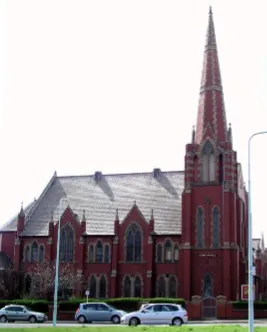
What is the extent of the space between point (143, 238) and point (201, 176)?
31.3 ft

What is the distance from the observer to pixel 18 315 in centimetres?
4772

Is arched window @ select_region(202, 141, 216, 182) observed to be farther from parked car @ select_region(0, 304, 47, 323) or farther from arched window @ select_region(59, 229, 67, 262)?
parked car @ select_region(0, 304, 47, 323)

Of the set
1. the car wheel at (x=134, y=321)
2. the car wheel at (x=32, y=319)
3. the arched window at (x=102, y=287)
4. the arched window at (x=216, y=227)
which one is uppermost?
the arched window at (x=216, y=227)

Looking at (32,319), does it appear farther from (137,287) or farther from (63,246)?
(63,246)

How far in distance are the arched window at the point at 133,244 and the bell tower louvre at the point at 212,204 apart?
21.2ft

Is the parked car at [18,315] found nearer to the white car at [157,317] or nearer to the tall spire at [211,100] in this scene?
the white car at [157,317]

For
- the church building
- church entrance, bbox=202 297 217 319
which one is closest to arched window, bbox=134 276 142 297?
the church building

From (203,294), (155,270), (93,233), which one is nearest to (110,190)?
(93,233)

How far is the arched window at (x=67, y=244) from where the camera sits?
6731 centimetres

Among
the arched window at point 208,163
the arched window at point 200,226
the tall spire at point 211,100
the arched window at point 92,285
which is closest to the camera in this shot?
the arched window at point 200,226

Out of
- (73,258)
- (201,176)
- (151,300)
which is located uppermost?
(201,176)

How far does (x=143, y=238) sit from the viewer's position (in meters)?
65.1

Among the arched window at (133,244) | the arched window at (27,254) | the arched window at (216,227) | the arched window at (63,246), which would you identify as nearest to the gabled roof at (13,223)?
the arched window at (27,254)

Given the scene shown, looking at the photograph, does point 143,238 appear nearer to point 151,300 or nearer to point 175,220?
point 175,220
